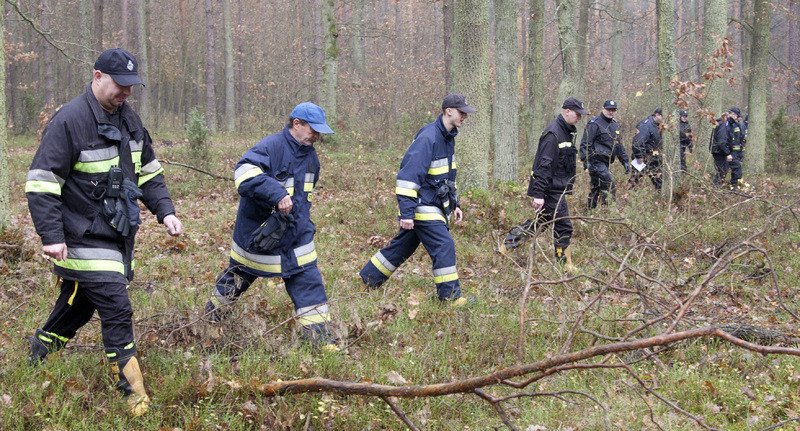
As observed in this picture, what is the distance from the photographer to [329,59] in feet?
68.1

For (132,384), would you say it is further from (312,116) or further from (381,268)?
(381,268)

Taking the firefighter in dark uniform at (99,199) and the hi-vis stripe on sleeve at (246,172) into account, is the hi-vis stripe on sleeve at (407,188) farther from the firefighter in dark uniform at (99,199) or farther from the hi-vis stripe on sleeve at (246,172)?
the firefighter in dark uniform at (99,199)

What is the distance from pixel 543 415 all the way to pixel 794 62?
44.7 meters

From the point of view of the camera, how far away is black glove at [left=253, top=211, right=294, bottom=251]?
529 centimetres

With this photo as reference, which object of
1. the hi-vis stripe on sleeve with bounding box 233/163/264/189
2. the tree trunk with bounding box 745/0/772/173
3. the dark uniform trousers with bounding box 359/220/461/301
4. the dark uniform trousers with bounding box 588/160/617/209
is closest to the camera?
the hi-vis stripe on sleeve with bounding box 233/163/264/189

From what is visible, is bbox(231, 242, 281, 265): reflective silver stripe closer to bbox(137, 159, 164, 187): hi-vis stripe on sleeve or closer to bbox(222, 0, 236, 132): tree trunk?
bbox(137, 159, 164, 187): hi-vis stripe on sleeve

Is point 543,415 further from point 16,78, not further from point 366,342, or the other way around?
point 16,78

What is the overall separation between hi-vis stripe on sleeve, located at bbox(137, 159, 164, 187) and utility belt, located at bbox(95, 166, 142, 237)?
13.7 inches

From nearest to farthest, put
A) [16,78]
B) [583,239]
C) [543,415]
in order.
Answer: [543,415] < [583,239] < [16,78]

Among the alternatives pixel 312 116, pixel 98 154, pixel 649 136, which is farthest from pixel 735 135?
pixel 98 154

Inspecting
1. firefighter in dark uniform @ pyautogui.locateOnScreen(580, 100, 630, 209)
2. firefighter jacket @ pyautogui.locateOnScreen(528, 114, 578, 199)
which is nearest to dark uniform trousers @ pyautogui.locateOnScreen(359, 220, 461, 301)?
firefighter jacket @ pyautogui.locateOnScreen(528, 114, 578, 199)

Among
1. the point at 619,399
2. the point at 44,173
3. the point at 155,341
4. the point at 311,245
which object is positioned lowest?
the point at 619,399

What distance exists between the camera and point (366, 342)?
572 cm

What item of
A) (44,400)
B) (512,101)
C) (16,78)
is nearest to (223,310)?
(44,400)
